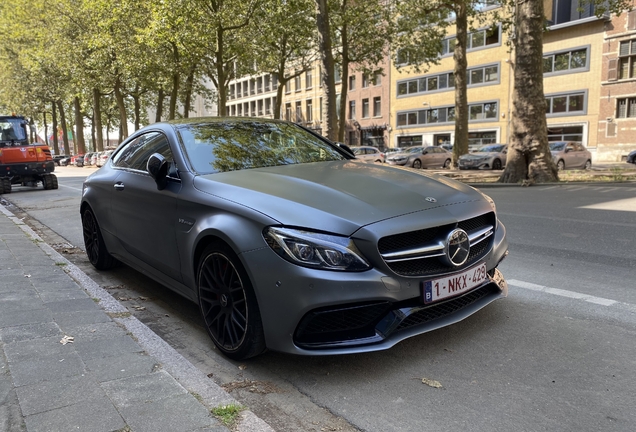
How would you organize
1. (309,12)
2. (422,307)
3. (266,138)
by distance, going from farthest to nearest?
1. (309,12)
2. (266,138)
3. (422,307)

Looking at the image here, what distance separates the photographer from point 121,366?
2936 millimetres

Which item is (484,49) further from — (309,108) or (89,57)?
(89,57)

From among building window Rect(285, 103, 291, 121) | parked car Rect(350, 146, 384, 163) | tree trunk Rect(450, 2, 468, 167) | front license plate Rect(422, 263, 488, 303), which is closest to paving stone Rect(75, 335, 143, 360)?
front license plate Rect(422, 263, 488, 303)

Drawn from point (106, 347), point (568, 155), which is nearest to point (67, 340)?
point (106, 347)

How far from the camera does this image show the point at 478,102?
142 feet

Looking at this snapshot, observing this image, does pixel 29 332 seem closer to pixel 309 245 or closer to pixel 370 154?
pixel 309 245

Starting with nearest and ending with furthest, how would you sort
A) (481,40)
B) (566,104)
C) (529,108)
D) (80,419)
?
1. (80,419)
2. (529,108)
3. (566,104)
4. (481,40)

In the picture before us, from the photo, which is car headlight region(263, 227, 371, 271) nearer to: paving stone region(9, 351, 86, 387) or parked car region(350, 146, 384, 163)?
paving stone region(9, 351, 86, 387)

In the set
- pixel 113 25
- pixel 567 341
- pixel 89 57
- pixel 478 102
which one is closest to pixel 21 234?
pixel 567 341

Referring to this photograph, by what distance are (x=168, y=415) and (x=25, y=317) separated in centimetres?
205

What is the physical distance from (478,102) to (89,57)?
30765 mm

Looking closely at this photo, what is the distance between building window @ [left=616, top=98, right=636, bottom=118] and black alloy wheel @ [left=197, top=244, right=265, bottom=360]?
3854cm

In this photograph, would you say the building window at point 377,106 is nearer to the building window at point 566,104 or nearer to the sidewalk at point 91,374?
the building window at point 566,104

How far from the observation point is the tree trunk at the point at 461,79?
23438 millimetres
